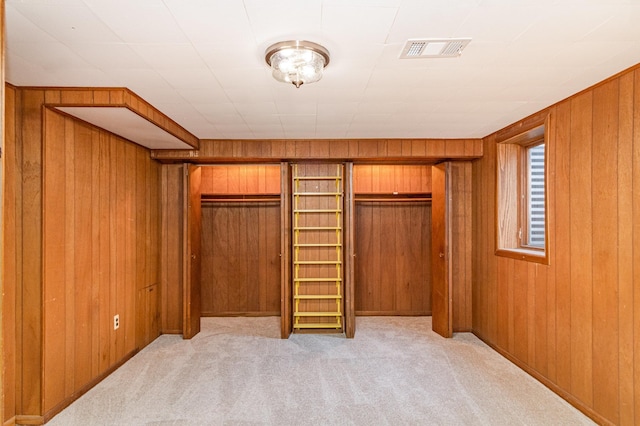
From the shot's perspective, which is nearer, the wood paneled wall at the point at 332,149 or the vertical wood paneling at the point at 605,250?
the vertical wood paneling at the point at 605,250

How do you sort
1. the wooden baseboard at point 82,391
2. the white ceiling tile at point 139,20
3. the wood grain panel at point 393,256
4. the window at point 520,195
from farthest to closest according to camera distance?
the wood grain panel at point 393,256 < the window at point 520,195 < the wooden baseboard at point 82,391 < the white ceiling tile at point 139,20

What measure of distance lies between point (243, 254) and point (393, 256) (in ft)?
6.81

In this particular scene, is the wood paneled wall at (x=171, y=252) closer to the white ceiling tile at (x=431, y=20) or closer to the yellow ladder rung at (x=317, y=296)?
the yellow ladder rung at (x=317, y=296)

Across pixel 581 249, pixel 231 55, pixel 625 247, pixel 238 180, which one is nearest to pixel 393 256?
pixel 238 180

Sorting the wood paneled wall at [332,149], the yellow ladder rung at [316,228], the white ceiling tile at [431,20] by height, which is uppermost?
the white ceiling tile at [431,20]

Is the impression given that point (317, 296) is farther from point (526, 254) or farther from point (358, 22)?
point (358, 22)

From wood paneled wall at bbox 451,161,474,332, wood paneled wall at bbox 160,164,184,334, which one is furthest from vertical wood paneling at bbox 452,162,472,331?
wood paneled wall at bbox 160,164,184,334

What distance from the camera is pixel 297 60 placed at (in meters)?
1.89

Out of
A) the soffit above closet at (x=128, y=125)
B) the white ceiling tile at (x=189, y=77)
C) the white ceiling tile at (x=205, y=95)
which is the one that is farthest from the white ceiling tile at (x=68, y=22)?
the soffit above closet at (x=128, y=125)

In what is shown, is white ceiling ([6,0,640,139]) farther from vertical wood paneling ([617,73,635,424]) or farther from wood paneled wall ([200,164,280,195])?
wood paneled wall ([200,164,280,195])

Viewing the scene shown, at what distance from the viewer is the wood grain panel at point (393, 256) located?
5.03 meters

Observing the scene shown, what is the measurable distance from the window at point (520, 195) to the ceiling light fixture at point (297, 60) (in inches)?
90.7

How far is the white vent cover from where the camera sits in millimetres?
1800

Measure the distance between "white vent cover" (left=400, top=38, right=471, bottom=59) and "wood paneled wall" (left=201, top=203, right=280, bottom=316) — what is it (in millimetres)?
3397
